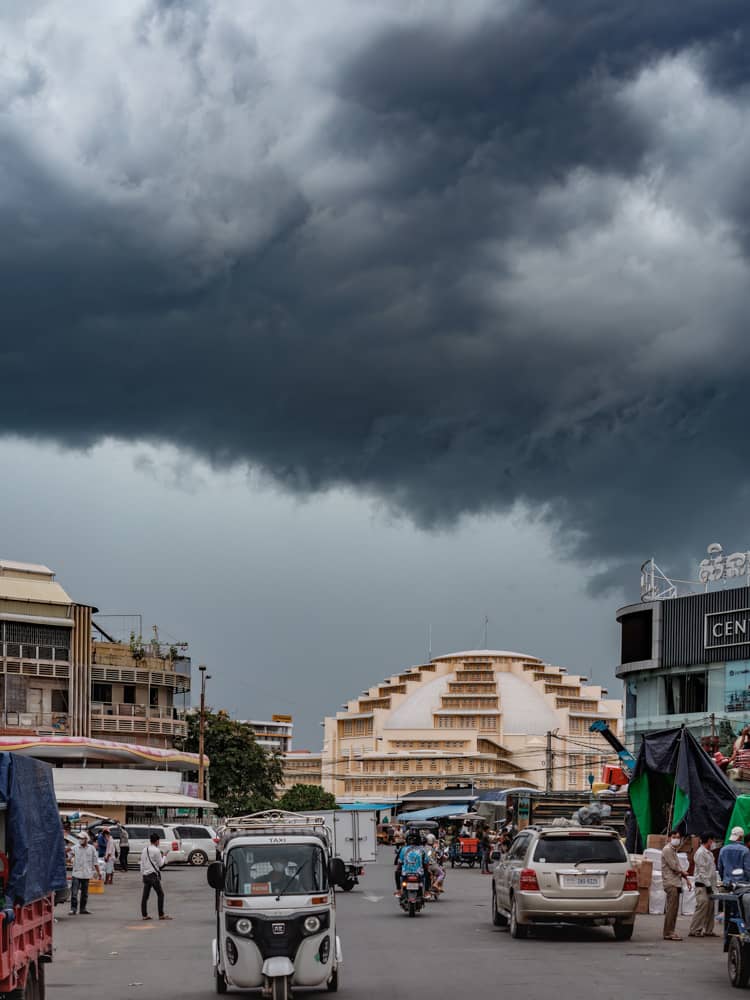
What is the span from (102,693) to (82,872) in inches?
1844

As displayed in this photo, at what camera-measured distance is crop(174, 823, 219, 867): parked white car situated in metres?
55.7

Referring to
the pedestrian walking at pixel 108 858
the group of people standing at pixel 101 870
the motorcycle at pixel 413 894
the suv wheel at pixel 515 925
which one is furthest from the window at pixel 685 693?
the suv wheel at pixel 515 925

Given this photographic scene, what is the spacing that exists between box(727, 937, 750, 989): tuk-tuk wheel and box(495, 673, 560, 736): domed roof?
555ft

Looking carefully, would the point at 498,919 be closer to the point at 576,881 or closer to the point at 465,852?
the point at 576,881

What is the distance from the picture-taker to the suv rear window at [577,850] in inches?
864

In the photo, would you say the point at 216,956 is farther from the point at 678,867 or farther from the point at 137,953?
the point at 678,867

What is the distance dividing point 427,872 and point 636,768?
5.42 meters

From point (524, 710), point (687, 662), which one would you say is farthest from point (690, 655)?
point (524, 710)

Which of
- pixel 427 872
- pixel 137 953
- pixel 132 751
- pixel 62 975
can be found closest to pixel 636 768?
pixel 427 872

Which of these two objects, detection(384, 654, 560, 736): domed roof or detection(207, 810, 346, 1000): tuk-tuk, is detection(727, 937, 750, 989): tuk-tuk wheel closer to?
detection(207, 810, 346, 1000): tuk-tuk

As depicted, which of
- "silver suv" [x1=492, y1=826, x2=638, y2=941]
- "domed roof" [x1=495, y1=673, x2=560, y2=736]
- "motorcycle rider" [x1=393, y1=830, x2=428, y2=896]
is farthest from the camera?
"domed roof" [x1=495, y1=673, x2=560, y2=736]

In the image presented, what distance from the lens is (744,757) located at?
34.5 metres

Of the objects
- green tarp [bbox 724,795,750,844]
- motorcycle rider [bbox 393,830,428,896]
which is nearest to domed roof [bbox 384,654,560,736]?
motorcycle rider [bbox 393,830,428,896]

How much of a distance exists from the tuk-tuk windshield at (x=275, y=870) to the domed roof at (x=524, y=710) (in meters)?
171
